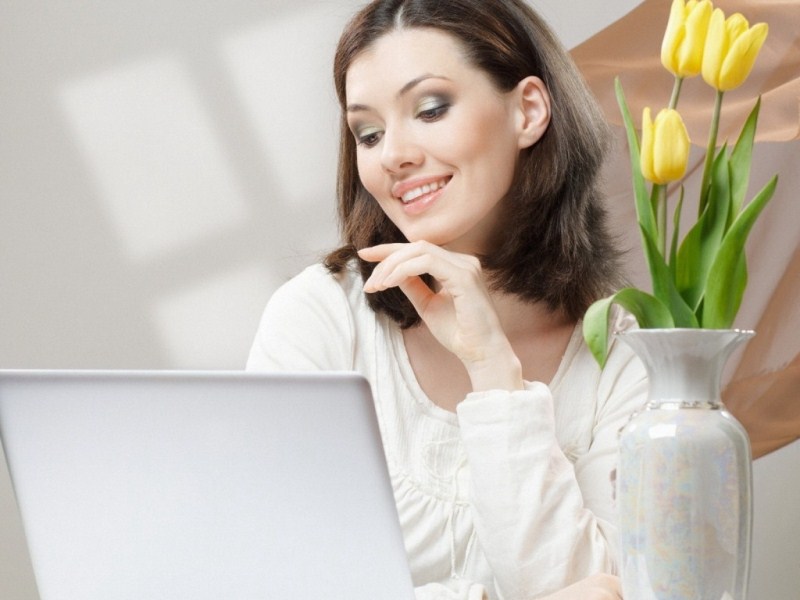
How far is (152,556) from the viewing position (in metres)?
0.74

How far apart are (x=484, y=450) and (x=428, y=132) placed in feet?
1.43

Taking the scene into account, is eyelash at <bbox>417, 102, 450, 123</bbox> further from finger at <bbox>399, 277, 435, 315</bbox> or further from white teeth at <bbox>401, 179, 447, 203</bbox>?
finger at <bbox>399, 277, 435, 315</bbox>

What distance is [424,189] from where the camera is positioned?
136cm

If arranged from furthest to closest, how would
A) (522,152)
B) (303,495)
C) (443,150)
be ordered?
(522,152) < (443,150) < (303,495)

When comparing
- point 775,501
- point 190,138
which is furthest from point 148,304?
point 775,501

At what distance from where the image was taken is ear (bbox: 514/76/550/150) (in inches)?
56.8

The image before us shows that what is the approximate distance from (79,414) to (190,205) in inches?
74.3

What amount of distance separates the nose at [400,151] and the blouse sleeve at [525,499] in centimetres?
36

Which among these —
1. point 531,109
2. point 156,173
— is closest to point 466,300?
point 531,109

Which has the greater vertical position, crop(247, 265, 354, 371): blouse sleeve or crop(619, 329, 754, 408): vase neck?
crop(619, 329, 754, 408): vase neck

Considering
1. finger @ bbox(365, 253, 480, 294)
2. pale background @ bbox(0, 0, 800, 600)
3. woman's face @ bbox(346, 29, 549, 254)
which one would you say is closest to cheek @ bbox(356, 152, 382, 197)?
woman's face @ bbox(346, 29, 549, 254)

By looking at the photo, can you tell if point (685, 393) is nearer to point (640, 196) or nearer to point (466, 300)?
point (640, 196)

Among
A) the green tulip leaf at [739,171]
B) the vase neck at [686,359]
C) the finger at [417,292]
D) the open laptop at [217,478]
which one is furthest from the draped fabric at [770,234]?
the open laptop at [217,478]

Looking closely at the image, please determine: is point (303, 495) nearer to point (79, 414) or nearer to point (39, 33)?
point (79, 414)
